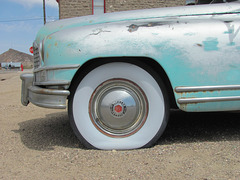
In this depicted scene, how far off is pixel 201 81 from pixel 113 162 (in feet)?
3.54

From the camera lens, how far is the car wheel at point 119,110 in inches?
87.9

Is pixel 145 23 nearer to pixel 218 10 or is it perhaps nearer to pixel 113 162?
pixel 218 10

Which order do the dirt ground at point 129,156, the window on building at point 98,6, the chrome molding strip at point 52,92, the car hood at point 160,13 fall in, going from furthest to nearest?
the window on building at point 98,6 → the car hood at point 160,13 → the chrome molding strip at point 52,92 → the dirt ground at point 129,156

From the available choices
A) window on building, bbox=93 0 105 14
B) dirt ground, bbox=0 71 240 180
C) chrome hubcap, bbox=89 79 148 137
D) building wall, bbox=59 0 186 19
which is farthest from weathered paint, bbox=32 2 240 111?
window on building, bbox=93 0 105 14

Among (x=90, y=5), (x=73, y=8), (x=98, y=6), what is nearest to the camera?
(x=73, y=8)

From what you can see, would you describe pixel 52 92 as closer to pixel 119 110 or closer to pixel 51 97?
pixel 51 97

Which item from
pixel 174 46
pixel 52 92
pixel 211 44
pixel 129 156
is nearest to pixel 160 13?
pixel 174 46

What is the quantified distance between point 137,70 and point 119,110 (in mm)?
414

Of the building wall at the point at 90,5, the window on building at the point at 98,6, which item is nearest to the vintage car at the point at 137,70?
the building wall at the point at 90,5

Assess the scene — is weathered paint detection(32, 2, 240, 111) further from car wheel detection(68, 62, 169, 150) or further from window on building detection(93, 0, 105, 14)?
window on building detection(93, 0, 105, 14)

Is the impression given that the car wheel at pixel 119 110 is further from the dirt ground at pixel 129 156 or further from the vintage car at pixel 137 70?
the dirt ground at pixel 129 156

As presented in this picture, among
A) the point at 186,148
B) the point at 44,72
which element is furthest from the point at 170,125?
the point at 44,72

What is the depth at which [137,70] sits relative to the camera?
225 centimetres

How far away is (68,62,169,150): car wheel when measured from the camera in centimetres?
223
